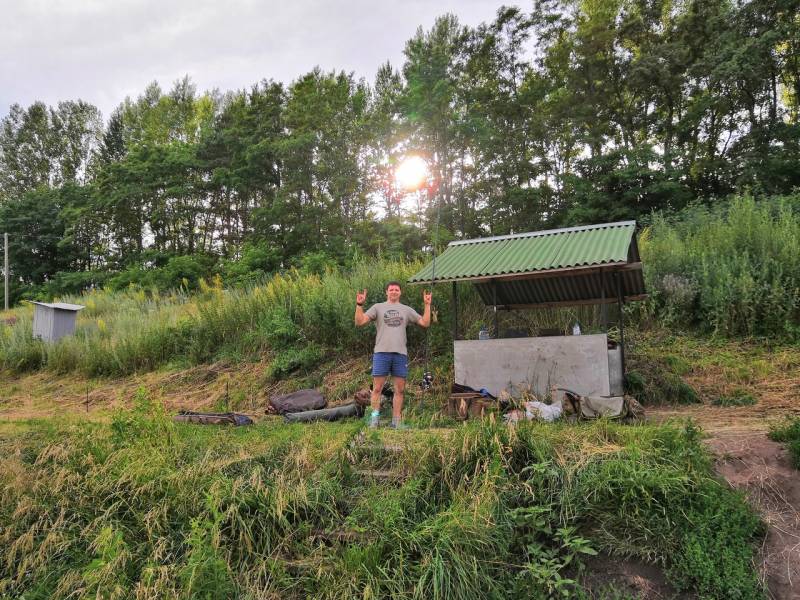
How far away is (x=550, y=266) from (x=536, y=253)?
0.72 meters

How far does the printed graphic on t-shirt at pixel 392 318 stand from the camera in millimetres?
7020

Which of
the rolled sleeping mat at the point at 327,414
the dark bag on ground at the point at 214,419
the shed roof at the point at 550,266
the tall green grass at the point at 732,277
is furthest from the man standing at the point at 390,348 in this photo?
the tall green grass at the point at 732,277

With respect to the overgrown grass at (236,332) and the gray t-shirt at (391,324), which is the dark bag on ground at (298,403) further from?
the overgrown grass at (236,332)

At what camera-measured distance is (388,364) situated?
6.93 meters

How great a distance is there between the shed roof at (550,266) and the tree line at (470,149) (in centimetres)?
1135

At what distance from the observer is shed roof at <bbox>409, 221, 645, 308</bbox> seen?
733 centimetres

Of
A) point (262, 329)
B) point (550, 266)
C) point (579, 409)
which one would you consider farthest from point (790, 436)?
point (262, 329)

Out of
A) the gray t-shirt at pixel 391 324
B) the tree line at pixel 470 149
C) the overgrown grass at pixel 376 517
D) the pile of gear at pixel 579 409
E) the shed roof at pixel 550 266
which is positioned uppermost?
the tree line at pixel 470 149

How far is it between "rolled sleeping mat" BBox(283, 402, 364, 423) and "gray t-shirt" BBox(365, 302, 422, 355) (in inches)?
47.3

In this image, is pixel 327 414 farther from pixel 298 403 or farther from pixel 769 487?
pixel 769 487

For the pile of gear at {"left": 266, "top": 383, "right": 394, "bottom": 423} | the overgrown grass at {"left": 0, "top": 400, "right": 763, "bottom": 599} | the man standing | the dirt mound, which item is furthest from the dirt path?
the pile of gear at {"left": 266, "top": 383, "right": 394, "bottom": 423}

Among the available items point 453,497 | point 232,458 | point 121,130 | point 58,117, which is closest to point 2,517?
point 232,458

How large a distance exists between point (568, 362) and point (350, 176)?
68.5 ft

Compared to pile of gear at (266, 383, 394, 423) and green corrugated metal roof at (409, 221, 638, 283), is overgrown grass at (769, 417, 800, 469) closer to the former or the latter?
green corrugated metal roof at (409, 221, 638, 283)
